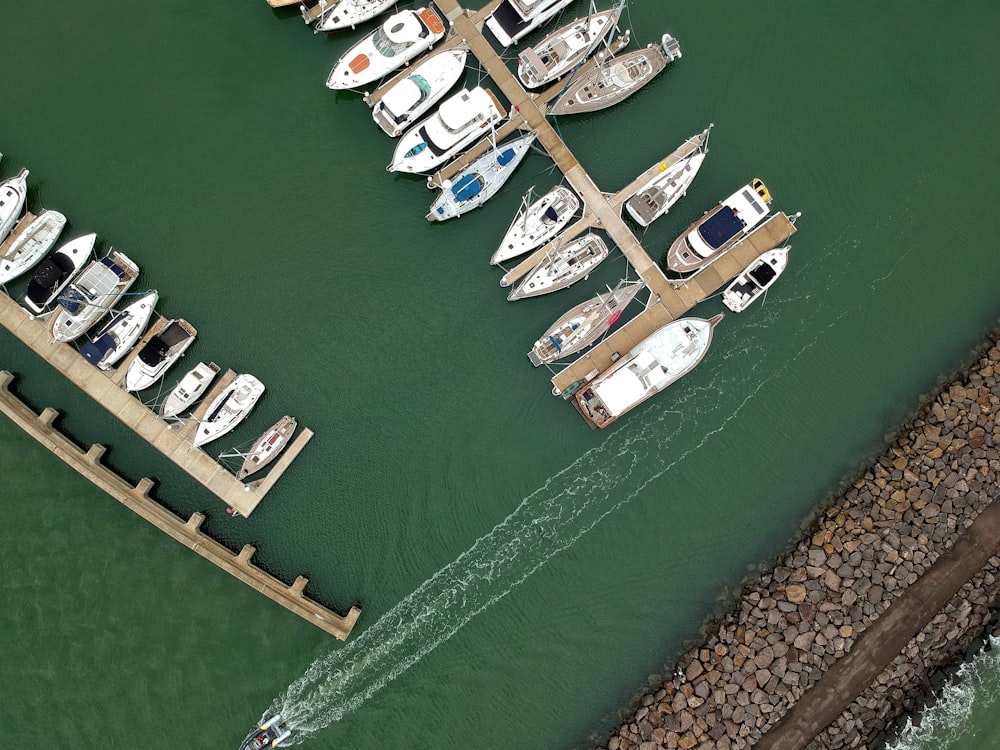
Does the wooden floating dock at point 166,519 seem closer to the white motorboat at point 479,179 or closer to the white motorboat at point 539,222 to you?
the white motorboat at point 539,222

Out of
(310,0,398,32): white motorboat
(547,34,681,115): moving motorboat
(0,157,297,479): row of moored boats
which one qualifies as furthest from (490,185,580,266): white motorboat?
(0,157,297,479): row of moored boats

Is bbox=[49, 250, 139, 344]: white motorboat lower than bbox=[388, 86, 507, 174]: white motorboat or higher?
higher

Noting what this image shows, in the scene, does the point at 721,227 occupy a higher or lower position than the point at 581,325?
lower

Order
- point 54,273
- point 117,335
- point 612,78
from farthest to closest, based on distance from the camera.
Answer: point 117,335
point 54,273
point 612,78

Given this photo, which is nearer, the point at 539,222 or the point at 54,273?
the point at 539,222

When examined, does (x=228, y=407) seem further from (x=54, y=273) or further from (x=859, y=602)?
(x=859, y=602)

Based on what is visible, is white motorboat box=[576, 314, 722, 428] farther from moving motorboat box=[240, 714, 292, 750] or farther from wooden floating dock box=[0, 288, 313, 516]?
moving motorboat box=[240, 714, 292, 750]

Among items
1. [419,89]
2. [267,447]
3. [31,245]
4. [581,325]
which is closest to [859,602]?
[581,325]
